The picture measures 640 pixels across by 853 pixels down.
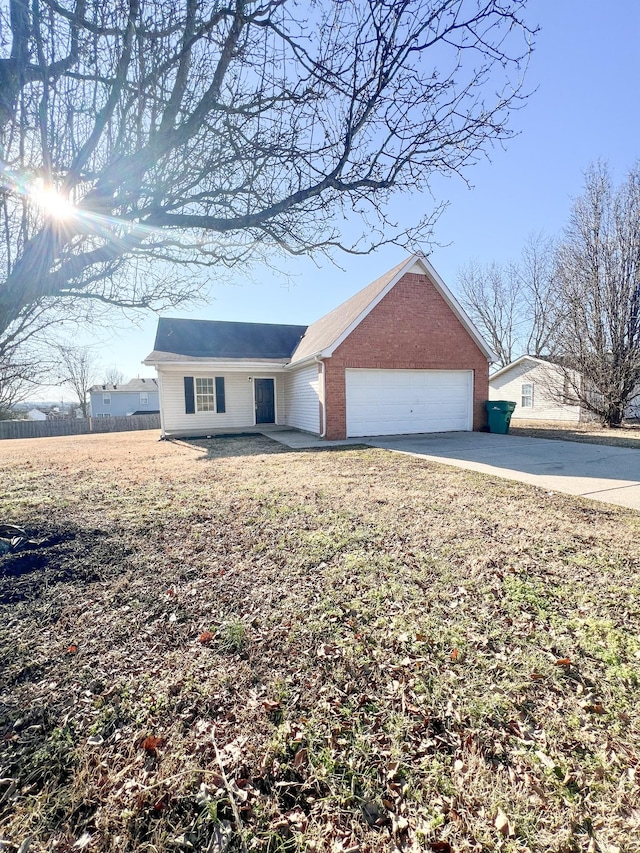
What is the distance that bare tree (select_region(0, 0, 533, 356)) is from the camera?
10.6 ft

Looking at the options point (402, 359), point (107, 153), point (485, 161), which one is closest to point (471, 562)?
point (485, 161)

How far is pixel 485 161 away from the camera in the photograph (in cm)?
393

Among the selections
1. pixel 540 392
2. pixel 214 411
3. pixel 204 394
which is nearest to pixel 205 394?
pixel 204 394

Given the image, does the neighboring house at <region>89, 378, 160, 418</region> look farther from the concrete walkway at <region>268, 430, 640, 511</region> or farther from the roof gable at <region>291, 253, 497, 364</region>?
the concrete walkway at <region>268, 430, 640, 511</region>

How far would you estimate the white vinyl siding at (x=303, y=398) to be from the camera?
502 inches

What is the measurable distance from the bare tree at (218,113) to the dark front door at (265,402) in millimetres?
12017

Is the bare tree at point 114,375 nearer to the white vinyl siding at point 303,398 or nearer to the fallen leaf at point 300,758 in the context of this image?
the white vinyl siding at point 303,398

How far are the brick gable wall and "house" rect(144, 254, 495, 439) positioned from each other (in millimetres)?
→ 32

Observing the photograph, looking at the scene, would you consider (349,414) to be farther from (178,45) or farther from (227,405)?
(178,45)

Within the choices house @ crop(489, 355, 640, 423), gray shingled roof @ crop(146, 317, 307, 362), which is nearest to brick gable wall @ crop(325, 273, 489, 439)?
gray shingled roof @ crop(146, 317, 307, 362)

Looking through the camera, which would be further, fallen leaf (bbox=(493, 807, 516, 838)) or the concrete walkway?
the concrete walkway

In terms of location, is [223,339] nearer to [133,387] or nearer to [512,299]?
[512,299]

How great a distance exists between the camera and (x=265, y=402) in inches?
663

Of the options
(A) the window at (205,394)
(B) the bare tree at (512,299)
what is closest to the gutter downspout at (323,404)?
(A) the window at (205,394)
